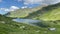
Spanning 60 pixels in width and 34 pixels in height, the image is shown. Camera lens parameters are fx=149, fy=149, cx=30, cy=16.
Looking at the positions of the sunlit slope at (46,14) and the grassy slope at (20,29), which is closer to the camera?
the grassy slope at (20,29)

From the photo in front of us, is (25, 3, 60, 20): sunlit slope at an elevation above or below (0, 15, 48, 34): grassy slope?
above

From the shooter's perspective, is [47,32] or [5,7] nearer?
[5,7]

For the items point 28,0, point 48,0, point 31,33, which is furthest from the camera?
point 48,0

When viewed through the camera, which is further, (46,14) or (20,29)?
(46,14)

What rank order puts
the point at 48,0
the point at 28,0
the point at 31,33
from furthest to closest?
the point at 48,0
the point at 28,0
the point at 31,33

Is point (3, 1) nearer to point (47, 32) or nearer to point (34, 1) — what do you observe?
point (34, 1)

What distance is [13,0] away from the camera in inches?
854

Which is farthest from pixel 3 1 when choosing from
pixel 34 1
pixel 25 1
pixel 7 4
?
pixel 34 1

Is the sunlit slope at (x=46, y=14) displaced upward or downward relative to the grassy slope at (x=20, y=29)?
upward

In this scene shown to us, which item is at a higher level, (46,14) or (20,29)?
(46,14)

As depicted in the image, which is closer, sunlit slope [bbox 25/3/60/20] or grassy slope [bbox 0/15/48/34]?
grassy slope [bbox 0/15/48/34]

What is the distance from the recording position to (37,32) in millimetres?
24297

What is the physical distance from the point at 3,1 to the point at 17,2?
2.05 metres

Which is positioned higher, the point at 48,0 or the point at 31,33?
the point at 48,0
